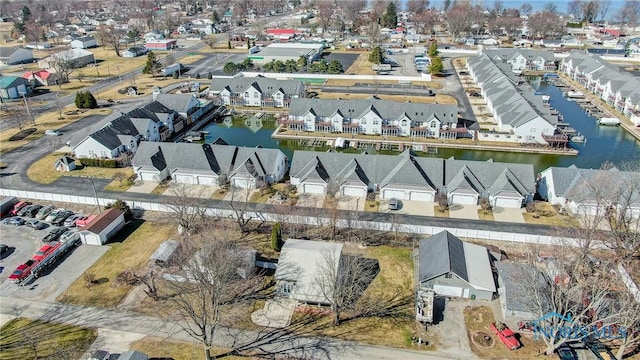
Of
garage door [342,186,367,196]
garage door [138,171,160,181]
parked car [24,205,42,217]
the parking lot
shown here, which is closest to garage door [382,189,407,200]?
garage door [342,186,367,196]

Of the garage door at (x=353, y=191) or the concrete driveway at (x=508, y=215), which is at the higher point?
the garage door at (x=353, y=191)

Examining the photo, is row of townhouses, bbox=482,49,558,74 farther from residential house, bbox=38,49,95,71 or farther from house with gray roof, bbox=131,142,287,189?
residential house, bbox=38,49,95,71

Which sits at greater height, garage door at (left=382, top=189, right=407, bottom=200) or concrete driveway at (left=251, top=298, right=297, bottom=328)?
garage door at (left=382, top=189, right=407, bottom=200)

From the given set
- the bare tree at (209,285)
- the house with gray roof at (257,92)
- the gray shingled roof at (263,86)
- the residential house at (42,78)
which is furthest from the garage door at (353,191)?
the residential house at (42,78)

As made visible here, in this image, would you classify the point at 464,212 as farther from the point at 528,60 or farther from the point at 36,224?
the point at 528,60

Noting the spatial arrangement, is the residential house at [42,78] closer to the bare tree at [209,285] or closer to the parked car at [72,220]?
the parked car at [72,220]

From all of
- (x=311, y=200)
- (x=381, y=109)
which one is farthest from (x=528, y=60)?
(x=311, y=200)

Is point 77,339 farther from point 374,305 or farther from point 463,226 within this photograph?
point 463,226
